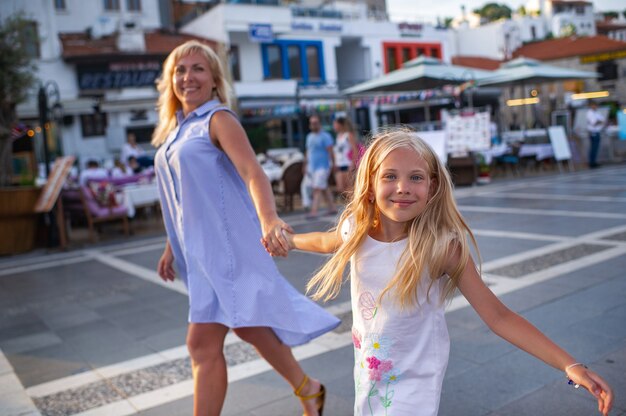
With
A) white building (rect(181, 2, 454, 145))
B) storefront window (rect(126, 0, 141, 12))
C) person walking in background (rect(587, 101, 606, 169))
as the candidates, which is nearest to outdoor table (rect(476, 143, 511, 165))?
person walking in background (rect(587, 101, 606, 169))

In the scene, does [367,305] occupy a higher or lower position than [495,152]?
higher

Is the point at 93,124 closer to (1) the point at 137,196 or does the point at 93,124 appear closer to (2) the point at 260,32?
(2) the point at 260,32

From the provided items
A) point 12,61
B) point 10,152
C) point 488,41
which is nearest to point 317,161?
point 10,152

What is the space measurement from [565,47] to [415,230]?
4608 cm

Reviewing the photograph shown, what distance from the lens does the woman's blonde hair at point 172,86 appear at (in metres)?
2.60

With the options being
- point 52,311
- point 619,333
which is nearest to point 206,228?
point 619,333

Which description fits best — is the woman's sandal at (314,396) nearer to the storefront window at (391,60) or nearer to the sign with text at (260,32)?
the sign with text at (260,32)

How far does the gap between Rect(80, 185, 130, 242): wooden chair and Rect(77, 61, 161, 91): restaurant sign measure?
16.7 m

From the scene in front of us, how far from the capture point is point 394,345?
1759 millimetres

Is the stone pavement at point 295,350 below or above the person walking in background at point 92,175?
below

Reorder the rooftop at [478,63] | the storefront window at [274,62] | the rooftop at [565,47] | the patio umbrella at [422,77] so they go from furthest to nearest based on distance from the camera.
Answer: the rooftop at [565,47], the rooftop at [478,63], the storefront window at [274,62], the patio umbrella at [422,77]

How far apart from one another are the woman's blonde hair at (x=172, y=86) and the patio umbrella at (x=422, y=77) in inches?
485

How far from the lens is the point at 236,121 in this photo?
8.16ft

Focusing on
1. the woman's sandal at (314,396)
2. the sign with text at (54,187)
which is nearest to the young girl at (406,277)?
the woman's sandal at (314,396)
